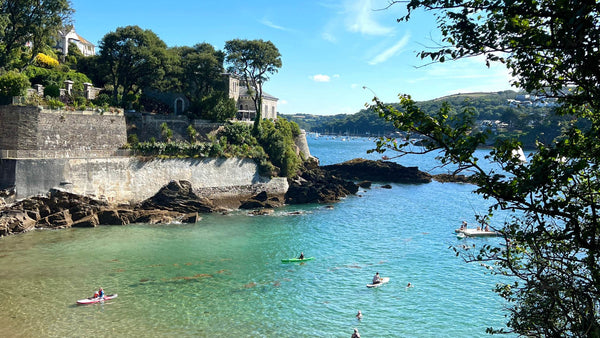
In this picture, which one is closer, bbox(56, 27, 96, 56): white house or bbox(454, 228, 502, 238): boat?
bbox(454, 228, 502, 238): boat

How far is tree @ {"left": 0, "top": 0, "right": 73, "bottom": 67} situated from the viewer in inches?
1492

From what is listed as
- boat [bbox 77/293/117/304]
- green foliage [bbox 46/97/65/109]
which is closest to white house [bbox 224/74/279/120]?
green foliage [bbox 46/97/65/109]

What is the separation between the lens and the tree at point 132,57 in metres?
44.2

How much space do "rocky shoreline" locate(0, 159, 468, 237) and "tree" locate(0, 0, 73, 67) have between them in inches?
596

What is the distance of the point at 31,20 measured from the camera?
126 feet

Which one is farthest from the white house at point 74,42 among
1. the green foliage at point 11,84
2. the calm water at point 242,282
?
A: the calm water at point 242,282

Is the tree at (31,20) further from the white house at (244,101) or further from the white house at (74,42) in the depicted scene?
the white house at (74,42)

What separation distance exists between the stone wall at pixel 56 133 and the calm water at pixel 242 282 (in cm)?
693

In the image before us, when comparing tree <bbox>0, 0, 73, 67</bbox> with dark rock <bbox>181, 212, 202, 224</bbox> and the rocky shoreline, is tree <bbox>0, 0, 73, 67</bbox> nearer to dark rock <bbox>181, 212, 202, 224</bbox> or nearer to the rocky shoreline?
the rocky shoreline

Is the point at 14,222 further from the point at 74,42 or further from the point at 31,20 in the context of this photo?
the point at 74,42

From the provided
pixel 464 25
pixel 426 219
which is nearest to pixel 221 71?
pixel 426 219

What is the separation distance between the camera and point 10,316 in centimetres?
1812

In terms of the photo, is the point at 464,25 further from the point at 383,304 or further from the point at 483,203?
the point at 483,203

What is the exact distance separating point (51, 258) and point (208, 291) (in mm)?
10175
